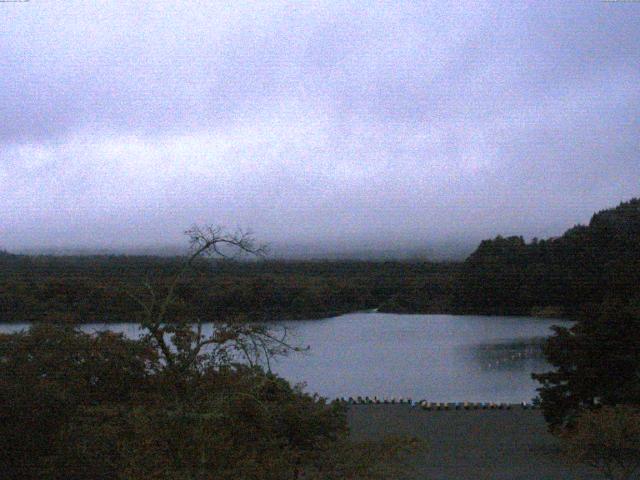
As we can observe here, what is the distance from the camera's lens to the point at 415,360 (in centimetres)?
1332

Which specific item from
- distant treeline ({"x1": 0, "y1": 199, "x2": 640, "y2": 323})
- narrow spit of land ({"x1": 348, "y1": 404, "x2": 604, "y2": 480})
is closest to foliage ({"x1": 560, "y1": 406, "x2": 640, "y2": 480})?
narrow spit of land ({"x1": 348, "y1": 404, "x2": 604, "y2": 480})

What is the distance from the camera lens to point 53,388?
4559 mm

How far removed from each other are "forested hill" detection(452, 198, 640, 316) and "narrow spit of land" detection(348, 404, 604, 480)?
5.16 m

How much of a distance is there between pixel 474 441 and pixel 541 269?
7697mm

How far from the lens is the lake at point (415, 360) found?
35.4 feet

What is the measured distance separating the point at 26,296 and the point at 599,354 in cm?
710

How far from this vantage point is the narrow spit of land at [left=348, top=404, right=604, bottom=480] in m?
7.53

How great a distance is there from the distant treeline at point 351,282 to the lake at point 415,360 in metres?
0.40

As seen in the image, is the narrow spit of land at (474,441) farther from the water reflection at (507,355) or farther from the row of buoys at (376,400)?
the water reflection at (507,355)

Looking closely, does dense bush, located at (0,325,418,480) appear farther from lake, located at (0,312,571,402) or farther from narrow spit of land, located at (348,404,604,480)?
lake, located at (0,312,571,402)

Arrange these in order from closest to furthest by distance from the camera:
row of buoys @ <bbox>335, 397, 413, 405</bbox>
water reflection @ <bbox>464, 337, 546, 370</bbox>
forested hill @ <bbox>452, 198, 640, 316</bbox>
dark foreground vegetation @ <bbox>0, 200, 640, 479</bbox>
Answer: dark foreground vegetation @ <bbox>0, 200, 640, 479</bbox> → row of buoys @ <bbox>335, 397, 413, 405</bbox> → water reflection @ <bbox>464, 337, 546, 370</bbox> → forested hill @ <bbox>452, 198, 640, 316</bbox>

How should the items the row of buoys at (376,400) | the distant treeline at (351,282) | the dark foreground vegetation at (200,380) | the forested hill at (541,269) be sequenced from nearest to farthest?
the dark foreground vegetation at (200,380), the distant treeline at (351,282), the row of buoys at (376,400), the forested hill at (541,269)

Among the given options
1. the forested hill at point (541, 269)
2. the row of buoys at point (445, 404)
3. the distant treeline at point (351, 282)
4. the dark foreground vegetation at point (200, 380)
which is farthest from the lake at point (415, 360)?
the forested hill at point (541, 269)

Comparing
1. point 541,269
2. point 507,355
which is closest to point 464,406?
point 507,355
